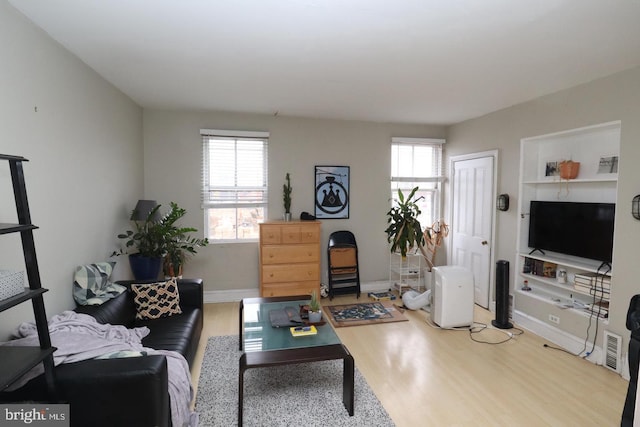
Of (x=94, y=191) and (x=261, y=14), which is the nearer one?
(x=261, y=14)

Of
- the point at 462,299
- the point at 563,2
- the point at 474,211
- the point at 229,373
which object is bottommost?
the point at 229,373

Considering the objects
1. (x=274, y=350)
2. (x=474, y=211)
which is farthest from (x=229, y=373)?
(x=474, y=211)

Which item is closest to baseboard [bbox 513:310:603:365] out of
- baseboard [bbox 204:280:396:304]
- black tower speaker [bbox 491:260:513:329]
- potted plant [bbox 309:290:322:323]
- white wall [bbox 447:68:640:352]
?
black tower speaker [bbox 491:260:513:329]

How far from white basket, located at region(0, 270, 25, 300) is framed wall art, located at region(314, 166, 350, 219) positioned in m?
3.61

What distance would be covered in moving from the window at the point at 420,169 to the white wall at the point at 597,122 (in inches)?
44.4

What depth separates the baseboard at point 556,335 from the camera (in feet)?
10.1

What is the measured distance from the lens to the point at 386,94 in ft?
11.8

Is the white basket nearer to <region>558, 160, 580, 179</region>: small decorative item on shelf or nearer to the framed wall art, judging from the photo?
the framed wall art

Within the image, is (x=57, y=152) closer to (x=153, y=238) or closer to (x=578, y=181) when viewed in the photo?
(x=153, y=238)

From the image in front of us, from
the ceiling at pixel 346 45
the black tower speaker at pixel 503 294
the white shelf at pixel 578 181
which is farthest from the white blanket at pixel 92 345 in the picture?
the white shelf at pixel 578 181

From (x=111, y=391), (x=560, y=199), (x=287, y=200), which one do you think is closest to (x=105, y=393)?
(x=111, y=391)

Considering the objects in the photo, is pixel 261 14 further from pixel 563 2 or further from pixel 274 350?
pixel 274 350

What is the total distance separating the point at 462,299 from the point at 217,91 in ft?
11.6

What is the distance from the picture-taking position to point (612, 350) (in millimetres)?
2916
